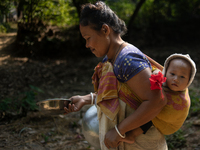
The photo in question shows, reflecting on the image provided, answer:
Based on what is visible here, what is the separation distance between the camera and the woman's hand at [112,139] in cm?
158

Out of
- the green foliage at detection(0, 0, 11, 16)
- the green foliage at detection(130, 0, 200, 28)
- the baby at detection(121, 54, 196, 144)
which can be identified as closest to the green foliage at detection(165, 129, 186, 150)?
the baby at detection(121, 54, 196, 144)

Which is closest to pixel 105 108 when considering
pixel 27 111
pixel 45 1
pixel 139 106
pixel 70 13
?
pixel 139 106

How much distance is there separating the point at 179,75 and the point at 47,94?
3720 millimetres

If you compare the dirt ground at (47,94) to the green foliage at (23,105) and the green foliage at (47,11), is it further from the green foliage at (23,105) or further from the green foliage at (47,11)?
the green foliage at (47,11)

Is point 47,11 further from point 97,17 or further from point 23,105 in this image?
point 97,17

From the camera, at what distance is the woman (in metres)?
1.46

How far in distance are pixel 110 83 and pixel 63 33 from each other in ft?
18.5

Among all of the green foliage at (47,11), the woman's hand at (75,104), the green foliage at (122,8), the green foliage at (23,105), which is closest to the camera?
the woman's hand at (75,104)

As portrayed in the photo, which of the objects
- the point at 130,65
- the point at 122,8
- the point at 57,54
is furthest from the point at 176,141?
the point at 122,8

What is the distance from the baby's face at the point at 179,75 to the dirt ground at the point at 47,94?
1.90 metres

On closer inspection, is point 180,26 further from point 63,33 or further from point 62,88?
point 62,88

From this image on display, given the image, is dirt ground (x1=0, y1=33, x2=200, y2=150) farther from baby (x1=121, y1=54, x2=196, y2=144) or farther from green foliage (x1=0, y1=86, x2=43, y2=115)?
baby (x1=121, y1=54, x2=196, y2=144)

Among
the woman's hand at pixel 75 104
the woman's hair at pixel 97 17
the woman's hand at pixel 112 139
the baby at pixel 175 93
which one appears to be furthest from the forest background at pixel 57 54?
the woman's hair at pixel 97 17

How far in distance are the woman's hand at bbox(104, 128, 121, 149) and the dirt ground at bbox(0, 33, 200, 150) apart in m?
1.63
